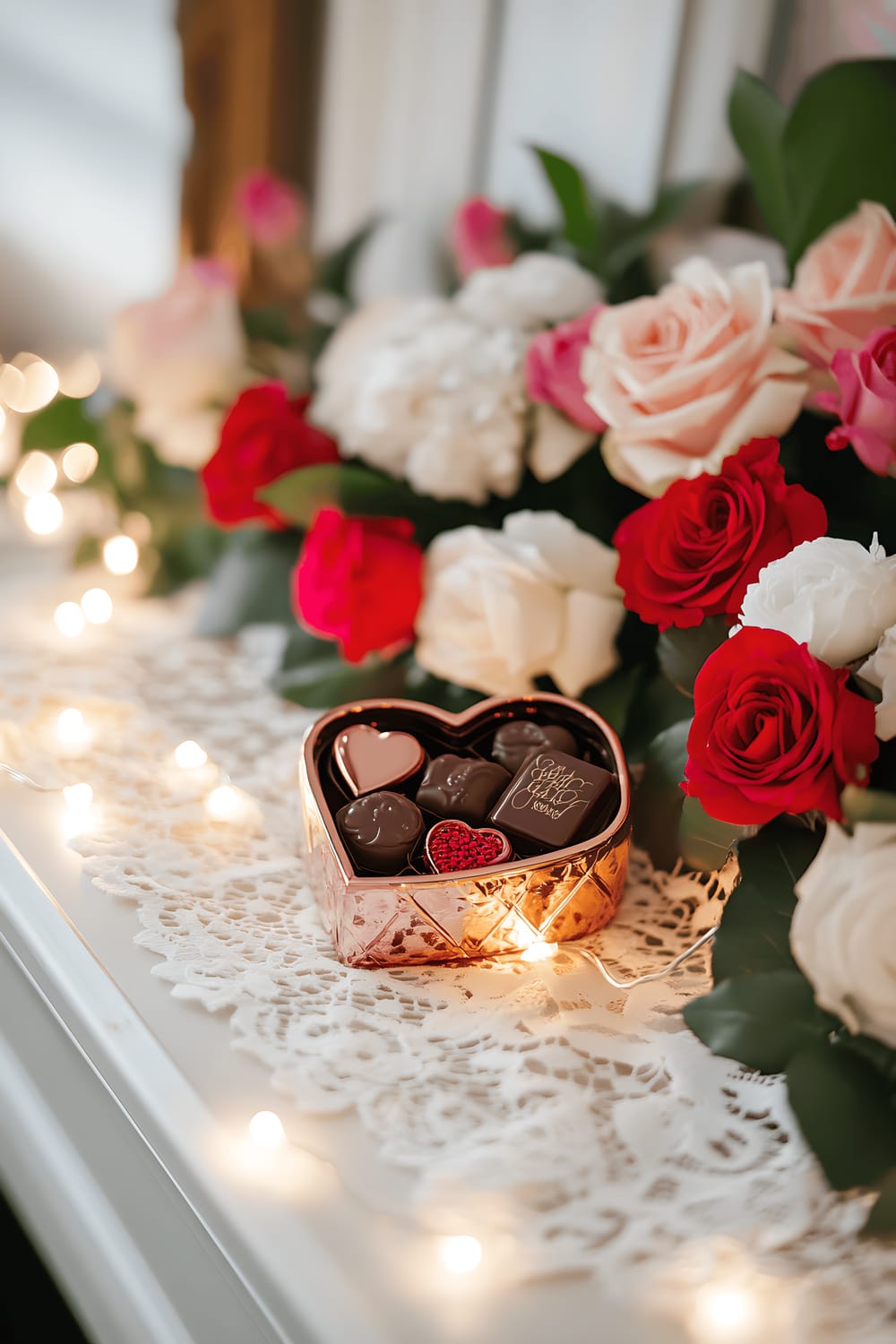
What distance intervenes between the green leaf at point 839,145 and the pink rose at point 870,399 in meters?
0.17

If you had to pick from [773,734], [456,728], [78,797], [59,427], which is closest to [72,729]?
[78,797]

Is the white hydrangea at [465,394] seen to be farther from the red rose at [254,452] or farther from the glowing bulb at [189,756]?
the glowing bulb at [189,756]

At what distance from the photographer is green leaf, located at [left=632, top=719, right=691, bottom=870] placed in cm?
65

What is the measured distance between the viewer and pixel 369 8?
1164 mm

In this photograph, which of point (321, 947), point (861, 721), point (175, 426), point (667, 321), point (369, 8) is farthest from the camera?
point (369, 8)

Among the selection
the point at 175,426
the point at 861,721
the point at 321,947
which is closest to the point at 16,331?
the point at 175,426

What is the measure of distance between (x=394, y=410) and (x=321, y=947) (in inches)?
16.0

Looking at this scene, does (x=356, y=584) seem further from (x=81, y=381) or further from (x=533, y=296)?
(x=81, y=381)

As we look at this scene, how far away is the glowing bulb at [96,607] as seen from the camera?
1.00 meters

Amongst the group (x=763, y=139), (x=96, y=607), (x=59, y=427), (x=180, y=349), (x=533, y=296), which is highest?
(x=763, y=139)

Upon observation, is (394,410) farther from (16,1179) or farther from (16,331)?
(16,331)

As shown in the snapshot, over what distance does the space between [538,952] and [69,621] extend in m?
0.58

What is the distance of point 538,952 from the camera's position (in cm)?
60

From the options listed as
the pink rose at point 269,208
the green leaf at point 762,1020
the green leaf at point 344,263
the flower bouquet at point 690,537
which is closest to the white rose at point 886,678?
the flower bouquet at point 690,537
